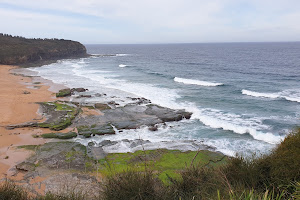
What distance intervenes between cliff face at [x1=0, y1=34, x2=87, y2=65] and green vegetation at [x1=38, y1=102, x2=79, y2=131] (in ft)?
140

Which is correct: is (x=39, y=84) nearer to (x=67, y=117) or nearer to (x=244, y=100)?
(x=67, y=117)

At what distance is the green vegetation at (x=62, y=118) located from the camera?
18.4 metres

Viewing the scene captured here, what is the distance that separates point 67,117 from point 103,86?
15910 millimetres

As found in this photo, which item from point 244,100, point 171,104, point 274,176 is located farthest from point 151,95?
point 274,176

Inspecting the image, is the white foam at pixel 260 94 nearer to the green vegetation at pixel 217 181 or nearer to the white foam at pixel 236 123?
the white foam at pixel 236 123

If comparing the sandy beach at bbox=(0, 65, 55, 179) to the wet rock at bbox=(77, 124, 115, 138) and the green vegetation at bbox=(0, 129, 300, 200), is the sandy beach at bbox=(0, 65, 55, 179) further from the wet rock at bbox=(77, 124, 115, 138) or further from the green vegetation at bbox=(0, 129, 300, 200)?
the green vegetation at bbox=(0, 129, 300, 200)

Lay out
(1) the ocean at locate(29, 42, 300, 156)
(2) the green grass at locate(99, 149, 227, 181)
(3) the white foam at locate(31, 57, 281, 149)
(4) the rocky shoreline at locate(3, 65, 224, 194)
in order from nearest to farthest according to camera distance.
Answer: (4) the rocky shoreline at locate(3, 65, 224, 194) → (2) the green grass at locate(99, 149, 227, 181) → (1) the ocean at locate(29, 42, 300, 156) → (3) the white foam at locate(31, 57, 281, 149)

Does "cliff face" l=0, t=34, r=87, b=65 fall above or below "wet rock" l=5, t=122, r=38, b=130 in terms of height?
above

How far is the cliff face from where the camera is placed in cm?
5816

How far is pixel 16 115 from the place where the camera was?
67.4ft

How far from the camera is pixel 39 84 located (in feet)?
116

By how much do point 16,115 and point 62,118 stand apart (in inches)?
168

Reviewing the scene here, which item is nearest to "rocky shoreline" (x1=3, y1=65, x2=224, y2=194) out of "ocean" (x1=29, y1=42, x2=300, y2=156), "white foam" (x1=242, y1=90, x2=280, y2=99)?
"ocean" (x1=29, y1=42, x2=300, y2=156)

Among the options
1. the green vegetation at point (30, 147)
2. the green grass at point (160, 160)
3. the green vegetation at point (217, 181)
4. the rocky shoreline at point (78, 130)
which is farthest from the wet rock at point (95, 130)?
the green vegetation at point (217, 181)
